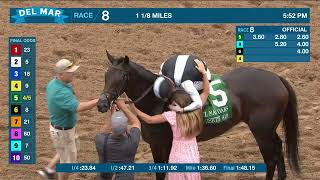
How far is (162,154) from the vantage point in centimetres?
820

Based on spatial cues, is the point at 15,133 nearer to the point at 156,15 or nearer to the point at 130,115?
the point at 130,115

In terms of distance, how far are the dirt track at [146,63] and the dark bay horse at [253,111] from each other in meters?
0.54

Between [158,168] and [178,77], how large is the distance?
107 cm

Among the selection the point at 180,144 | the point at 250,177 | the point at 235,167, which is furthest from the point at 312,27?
the point at 180,144

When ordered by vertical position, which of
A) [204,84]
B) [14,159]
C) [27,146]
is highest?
[204,84]

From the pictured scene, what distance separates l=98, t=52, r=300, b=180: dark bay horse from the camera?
812 cm

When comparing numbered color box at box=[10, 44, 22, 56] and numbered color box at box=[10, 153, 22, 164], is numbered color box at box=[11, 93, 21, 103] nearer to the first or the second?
numbered color box at box=[10, 44, 22, 56]

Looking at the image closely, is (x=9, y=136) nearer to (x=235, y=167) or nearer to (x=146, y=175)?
(x=146, y=175)

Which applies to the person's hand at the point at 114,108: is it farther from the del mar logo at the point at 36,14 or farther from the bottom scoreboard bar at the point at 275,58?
the del mar logo at the point at 36,14

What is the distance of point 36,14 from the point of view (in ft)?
41.7

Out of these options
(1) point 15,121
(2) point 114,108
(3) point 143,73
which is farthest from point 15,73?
(2) point 114,108

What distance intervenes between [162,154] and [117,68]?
3.93 ft

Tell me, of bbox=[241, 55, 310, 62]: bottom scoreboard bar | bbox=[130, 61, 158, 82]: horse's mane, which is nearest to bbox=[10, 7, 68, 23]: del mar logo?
bbox=[241, 55, 310, 62]: bottom scoreboard bar

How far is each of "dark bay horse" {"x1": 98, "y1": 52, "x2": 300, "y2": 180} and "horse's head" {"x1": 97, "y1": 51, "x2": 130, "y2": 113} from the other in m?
0.15
